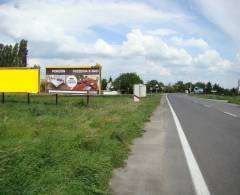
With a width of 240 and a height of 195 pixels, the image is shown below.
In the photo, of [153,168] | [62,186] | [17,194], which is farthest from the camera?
[153,168]

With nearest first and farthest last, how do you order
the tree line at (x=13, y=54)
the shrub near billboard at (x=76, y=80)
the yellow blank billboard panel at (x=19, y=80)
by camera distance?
the yellow blank billboard panel at (x=19, y=80) < the shrub near billboard at (x=76, y=80) < the tree line at (x=13, y=54)

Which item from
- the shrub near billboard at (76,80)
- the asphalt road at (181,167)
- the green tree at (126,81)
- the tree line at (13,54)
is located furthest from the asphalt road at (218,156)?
the green tree at (126,81)

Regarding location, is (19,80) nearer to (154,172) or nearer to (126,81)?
(154,172)

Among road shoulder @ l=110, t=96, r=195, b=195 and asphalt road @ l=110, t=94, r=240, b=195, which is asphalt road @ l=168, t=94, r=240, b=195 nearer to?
asphalt road @ l=110, t=94, r=240, b=195

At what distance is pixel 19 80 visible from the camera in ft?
99.3

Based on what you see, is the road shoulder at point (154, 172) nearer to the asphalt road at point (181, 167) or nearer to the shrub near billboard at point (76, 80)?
the asphalt road at point (181, 167)

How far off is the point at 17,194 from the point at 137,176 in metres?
2.73

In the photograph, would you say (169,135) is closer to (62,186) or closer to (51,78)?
(62,186)

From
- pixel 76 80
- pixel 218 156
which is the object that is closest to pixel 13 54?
pixel 76 80

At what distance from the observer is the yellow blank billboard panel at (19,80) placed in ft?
98.1

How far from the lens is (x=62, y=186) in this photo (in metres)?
6.00

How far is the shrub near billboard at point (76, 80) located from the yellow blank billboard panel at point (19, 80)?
257cm

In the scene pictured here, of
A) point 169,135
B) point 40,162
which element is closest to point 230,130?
point 169,135

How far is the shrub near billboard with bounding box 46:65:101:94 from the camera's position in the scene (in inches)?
1238
